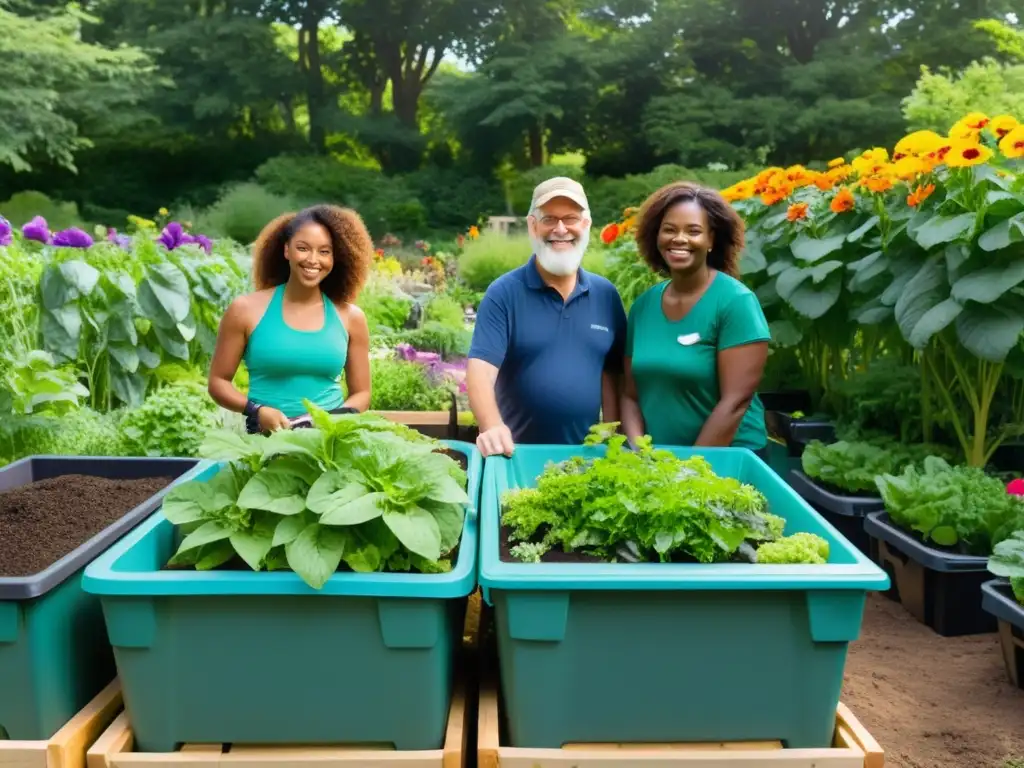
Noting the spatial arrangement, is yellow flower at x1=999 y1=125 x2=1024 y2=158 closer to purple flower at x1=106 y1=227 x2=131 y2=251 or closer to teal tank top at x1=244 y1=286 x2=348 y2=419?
teal tank top at x1=244 y1=286 x2=348 y2=419

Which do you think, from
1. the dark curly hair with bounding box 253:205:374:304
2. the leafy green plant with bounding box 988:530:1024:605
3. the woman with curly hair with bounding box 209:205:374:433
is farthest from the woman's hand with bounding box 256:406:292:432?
the leafy green plant with bounding box 988:530:1024:605

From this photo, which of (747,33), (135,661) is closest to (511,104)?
(747,33)

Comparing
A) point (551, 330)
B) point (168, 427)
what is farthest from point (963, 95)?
point (168, 427)

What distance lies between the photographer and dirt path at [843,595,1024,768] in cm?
218

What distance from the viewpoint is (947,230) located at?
119 inches

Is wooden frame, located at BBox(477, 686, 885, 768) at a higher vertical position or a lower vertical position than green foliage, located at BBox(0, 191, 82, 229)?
lower

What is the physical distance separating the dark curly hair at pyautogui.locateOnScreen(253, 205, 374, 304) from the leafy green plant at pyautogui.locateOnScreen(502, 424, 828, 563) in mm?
1347

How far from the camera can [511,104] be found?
21547 millimetres

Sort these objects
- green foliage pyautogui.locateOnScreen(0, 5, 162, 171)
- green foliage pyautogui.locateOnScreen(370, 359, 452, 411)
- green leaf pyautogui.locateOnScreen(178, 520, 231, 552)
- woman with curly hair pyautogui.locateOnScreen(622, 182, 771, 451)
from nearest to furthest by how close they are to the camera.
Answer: green leaf pyautogui.locateOnScreen(178, 520, 231, 552) → woman with curly hair pyautogui.locateOnScreen(622, 182, 771, 451) → green foliage pyautogui.locateOnScreen(370, 359, 452, 411) → green foliage pyautogui.locateOnScreen(0, 5, 162, 171)

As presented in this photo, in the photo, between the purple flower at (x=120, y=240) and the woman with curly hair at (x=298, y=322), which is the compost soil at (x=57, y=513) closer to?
the woman with curly hair at (x=298, y=322)

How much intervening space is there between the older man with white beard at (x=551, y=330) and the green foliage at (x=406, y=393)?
1.88 m

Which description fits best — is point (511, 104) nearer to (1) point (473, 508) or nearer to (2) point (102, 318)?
(2) point (102, 318)

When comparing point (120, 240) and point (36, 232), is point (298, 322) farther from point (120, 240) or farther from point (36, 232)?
point (120, 240)

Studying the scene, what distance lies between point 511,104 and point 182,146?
902 cm
